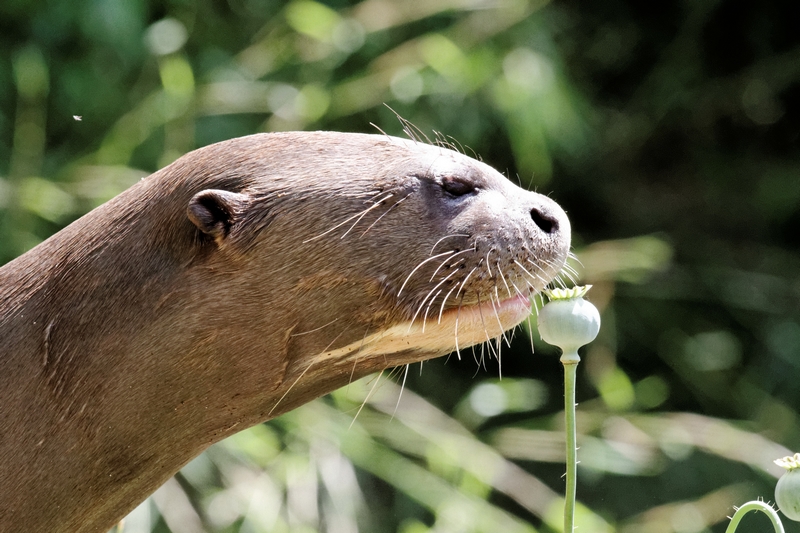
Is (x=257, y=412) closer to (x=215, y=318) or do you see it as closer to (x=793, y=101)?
(x=215, y=318)

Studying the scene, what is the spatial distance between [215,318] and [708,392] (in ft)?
9.03

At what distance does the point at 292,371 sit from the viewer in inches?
37.0

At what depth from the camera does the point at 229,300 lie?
3.05ft

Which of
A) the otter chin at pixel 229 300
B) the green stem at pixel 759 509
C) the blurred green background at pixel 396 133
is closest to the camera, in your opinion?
the green stem at pixel 759 509

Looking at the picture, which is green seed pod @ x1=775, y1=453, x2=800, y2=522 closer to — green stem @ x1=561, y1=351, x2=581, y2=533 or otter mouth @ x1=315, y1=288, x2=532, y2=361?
green stem @ x1=561, y1=351, x2=581, y2=533

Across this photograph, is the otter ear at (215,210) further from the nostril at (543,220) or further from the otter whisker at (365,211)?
the nostril at (543,220)

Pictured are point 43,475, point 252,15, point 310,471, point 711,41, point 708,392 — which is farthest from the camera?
point 711,41

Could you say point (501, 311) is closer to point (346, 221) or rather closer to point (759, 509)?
point (346, 221)

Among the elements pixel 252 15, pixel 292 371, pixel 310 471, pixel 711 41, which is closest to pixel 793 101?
pixel 711 41

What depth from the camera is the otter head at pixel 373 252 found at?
3.08 ft

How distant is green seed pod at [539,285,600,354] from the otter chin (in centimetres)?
22

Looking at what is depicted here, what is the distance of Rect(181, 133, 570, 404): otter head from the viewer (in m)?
0.94

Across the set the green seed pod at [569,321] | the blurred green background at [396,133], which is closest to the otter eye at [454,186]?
the green seed pod at [569,321]

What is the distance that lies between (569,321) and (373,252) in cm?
28
